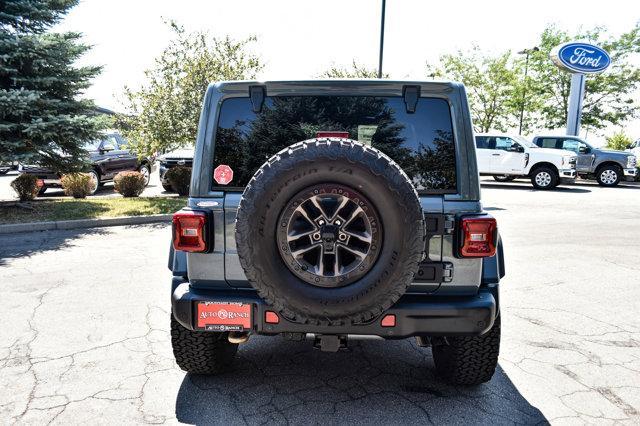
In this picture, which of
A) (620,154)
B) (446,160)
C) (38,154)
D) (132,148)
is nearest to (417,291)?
(446,160)

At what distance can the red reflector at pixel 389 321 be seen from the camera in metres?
2.50

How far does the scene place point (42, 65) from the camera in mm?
10828

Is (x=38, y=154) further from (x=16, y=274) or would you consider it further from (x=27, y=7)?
(x=16, y=274)

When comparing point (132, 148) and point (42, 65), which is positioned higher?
point (42, 65)

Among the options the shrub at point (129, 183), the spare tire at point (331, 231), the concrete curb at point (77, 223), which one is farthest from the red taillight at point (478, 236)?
the shrub at point (129, 183)

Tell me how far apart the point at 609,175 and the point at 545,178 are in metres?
3.63

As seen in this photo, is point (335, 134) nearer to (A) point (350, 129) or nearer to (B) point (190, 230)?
(A) point (350, 129)

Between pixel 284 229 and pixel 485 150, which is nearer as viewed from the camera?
pixel 284 229

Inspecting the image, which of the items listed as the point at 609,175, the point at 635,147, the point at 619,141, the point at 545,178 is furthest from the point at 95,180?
the point at 619,141

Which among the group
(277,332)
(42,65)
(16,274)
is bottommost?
(16,274)

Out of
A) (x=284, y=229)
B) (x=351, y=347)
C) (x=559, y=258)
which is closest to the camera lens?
(x=284, y=229)

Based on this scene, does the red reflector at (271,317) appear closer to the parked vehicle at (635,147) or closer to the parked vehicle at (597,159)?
the parked vehicle at (597,159)

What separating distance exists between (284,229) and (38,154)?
10.4m

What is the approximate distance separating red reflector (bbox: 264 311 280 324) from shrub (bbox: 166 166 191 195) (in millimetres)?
11570
